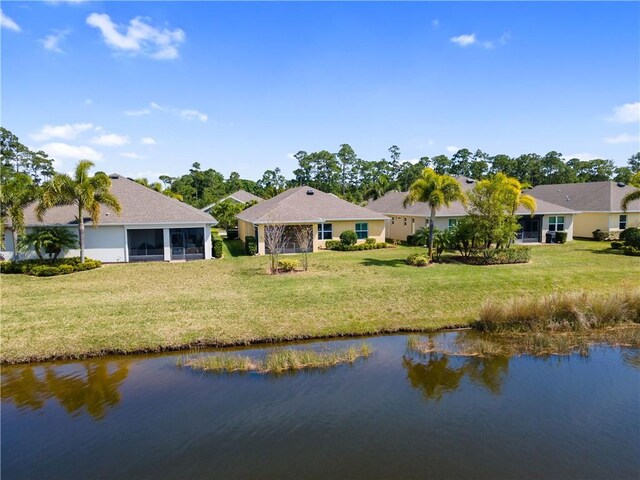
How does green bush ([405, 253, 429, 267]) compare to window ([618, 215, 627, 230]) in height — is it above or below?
below

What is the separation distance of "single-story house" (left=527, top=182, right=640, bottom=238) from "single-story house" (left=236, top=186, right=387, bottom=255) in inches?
814

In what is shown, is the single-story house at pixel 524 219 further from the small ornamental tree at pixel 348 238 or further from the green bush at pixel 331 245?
the green bush at pixel 331 245

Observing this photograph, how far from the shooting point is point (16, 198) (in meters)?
24.0

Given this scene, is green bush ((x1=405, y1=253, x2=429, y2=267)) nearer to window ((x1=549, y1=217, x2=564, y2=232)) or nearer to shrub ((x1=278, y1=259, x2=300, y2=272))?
shrub ((x1=278, y1=259, x2=300, y2=272))

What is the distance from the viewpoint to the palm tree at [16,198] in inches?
942

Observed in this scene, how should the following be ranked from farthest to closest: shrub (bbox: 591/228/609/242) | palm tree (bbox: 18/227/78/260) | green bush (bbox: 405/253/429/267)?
1. shrub (bbox: 591/228/609/242)
2. green bush (bbox: 405/253/429/267)
3. palm tree (bbox: 18/227/78/260)

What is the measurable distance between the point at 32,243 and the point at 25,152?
69.0 meters

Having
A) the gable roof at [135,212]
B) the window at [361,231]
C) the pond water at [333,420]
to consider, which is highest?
the gable roof at [135,212]

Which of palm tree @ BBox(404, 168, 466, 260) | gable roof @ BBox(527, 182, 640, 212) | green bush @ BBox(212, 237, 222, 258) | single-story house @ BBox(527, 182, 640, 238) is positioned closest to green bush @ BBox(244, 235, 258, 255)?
green bush @ BBox(212, 237, 222, 258)

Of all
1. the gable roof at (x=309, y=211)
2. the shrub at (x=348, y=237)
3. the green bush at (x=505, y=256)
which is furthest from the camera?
the shrub at (x=348, y=237)

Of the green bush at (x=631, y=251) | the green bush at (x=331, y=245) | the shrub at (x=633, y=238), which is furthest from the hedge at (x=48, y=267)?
the shrub at (x=633, y=238)

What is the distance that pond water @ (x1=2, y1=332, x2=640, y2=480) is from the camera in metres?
8.59

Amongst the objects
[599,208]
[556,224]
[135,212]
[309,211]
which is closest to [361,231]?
[309,211]

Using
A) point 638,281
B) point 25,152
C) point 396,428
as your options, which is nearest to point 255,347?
point 396,428
